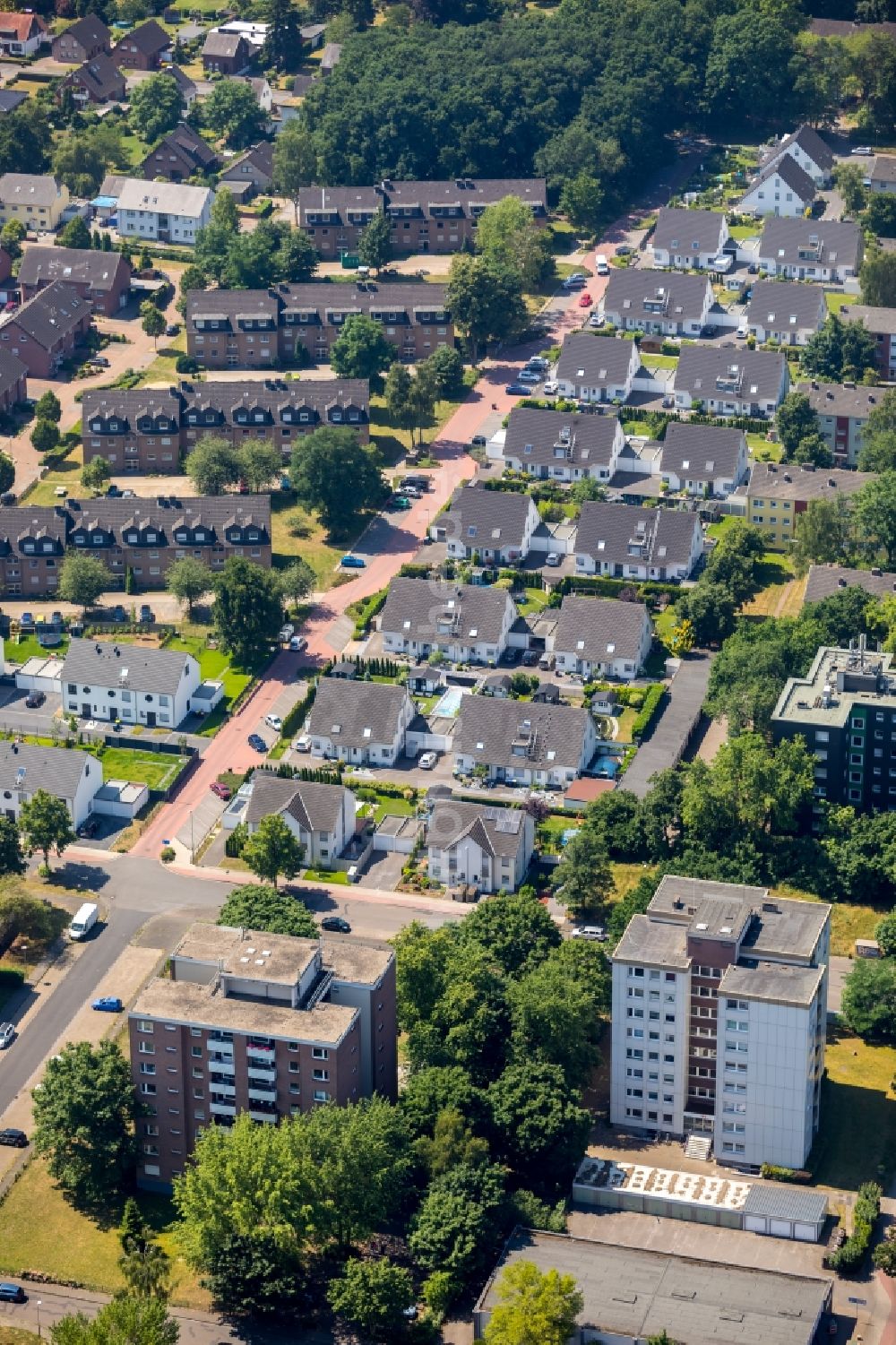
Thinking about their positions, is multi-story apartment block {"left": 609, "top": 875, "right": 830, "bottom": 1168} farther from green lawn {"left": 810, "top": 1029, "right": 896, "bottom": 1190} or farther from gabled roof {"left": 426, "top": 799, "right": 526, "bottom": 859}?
gabled roof {"left": 426, "top": 799, "right": 526, "bottom": 859}

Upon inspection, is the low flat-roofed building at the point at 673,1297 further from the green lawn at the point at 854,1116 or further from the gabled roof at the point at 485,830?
the gabled roof at the point at 485,830

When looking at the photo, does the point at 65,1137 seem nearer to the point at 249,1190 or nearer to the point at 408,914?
the point at 249,1190

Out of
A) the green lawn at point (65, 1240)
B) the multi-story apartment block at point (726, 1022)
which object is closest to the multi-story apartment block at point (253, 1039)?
the green lawn at point (65, 1240)

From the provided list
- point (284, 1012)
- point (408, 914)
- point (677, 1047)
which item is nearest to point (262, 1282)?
point (284, 1012)

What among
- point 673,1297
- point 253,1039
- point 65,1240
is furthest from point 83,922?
point 673,1297

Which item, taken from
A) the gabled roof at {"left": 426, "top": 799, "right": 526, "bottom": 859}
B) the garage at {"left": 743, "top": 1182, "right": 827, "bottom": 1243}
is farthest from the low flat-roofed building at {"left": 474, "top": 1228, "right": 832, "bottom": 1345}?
the gabled roof at {"left": 426, "top": 799, "right": 526, "bottom": 859}

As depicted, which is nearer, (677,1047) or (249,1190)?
(249,1190)
